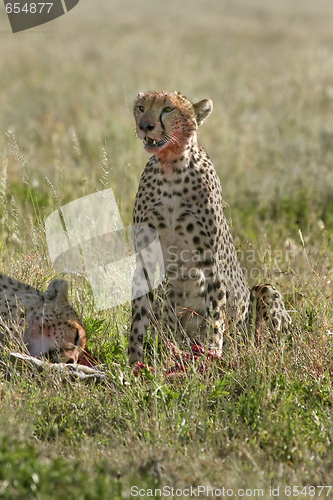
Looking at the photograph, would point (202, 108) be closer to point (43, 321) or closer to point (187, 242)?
point (187, 242)

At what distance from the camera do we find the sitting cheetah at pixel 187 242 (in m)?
3.31

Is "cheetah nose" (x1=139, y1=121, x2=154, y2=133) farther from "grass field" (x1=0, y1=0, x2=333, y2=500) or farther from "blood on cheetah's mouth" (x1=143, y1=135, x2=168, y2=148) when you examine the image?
"grass field" (x1=0, y1=0, x2=333, y2=500)

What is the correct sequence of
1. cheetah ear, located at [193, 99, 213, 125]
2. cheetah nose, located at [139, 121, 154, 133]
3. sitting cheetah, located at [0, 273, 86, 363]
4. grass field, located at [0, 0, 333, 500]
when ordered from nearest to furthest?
grass field, located at [0, 0, 333, 500] → cheetah nose, located at [139, 121, 154, 133] → sitting cheetah, located at [0, 273, 86, 363] → cheetah ear, located at [193, 99, 213, 125]

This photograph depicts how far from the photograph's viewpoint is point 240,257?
4418mm

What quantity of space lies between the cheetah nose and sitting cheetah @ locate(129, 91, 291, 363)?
6.9 inches

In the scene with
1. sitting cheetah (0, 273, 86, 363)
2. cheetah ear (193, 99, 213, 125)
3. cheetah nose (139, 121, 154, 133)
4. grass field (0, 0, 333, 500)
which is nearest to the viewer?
grass field (0, 0, 333, 500)

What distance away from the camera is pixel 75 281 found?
388 centimetres

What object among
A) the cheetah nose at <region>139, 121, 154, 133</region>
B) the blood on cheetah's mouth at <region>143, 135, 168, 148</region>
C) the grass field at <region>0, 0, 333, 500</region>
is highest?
the cheetah nose at <region>139, 121, 154, 133</region>

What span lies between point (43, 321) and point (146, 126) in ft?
3.71

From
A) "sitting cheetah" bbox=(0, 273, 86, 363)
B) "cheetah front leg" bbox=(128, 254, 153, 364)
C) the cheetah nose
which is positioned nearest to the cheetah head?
the cheetah nose

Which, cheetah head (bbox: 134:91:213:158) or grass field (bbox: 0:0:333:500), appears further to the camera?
cheetah head (bbox: 134:91:213:158)

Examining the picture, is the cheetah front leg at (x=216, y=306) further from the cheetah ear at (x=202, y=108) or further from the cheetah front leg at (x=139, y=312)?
the cheetah ear at (x=202, y=108)

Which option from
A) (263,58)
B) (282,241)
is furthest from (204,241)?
(263,58)

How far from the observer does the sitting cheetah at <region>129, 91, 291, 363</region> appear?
3.31m
